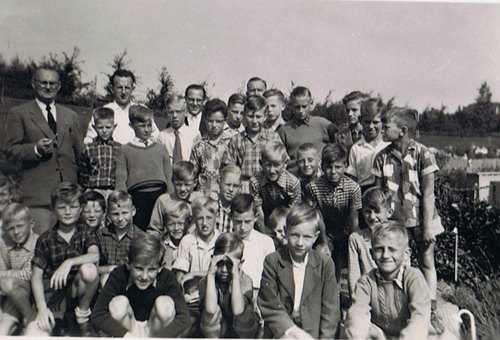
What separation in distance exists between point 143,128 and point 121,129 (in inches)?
8.6

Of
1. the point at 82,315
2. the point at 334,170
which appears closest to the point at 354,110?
the point at 334,170

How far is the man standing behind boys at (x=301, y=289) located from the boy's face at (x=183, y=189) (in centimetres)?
81

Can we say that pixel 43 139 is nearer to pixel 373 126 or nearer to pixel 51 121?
pixel 51 121

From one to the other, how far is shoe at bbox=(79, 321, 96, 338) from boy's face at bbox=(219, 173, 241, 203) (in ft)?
4.44

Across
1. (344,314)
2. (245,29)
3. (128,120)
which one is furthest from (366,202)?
(128,120)

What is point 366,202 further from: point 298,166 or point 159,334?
point 159,334

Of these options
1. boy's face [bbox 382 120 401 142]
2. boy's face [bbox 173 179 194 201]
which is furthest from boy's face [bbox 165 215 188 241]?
boy's face [bbox 382 120 401 142]

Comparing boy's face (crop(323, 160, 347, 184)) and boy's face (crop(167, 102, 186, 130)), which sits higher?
boy's face (crop(167, 102, 186, 130))

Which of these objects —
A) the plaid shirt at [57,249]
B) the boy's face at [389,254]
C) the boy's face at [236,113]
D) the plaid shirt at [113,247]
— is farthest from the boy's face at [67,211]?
the boy's face at [389,254]

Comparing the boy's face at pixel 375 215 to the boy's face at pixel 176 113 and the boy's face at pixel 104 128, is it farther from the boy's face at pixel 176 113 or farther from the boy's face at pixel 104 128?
the boy's face at pixel 104 128

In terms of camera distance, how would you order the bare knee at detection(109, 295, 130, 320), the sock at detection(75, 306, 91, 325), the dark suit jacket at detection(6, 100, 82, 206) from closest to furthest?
the bare knee at detection(109, 295, 130, 320)
the sock at detection(75, 306, 91, 325)
the dark suit jacket at detection(6, 100, 82, 206)

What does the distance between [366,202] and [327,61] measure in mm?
1214

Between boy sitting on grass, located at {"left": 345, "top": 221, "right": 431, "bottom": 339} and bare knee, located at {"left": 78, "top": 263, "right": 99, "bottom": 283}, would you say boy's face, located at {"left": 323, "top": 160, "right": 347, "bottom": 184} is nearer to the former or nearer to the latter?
boy sitting on grass, located at {"left": 345, "top": 221, "right": 431, "bottom": 339}

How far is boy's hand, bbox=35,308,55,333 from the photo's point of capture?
4.23 m
